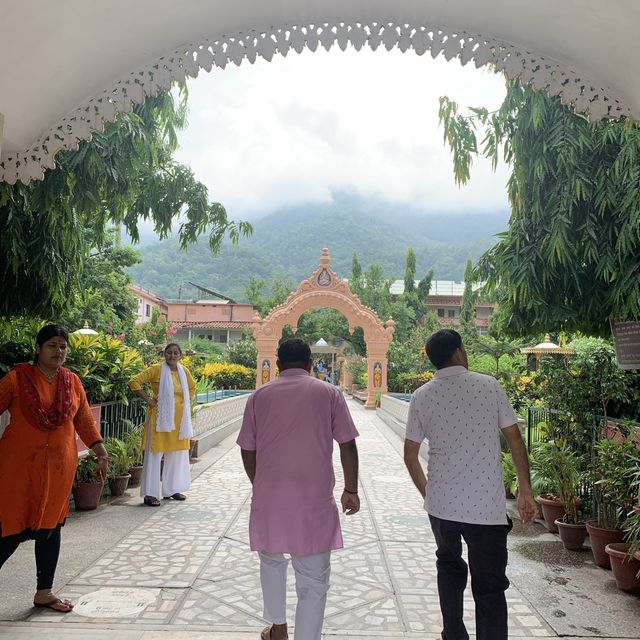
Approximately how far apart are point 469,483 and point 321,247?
363 ft

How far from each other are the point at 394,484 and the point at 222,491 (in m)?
2.13

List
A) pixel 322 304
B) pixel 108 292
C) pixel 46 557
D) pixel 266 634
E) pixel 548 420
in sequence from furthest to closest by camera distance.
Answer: pixel 322 304 < pixel 108 292 < pixel 548 420 < pixel 46 557 < pixel 266 634

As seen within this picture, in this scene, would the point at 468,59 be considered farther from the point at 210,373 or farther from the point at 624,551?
the point at 210,373

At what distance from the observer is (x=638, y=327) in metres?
4.86

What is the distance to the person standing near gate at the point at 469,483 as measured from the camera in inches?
104

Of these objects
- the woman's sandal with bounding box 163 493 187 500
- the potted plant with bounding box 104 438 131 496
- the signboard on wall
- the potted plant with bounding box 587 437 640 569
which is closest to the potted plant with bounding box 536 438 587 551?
the potted plant with bounding box 587 437 640 569

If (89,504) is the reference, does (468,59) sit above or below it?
above

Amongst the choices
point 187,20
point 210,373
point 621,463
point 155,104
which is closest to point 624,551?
point 621,463

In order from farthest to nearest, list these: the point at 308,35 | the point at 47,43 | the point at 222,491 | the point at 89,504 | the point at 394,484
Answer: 1. the point at 394,484
2. the point at 222,491
3. the point at 89,504
4. the point at 308,35
5. the point at 47,43

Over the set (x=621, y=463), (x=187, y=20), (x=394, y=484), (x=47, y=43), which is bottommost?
(x=394, y=484)

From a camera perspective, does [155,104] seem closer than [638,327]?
No

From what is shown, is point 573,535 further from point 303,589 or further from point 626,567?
point 303,589

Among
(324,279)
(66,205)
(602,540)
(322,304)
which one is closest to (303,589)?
(602,540)

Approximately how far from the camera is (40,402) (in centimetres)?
326
